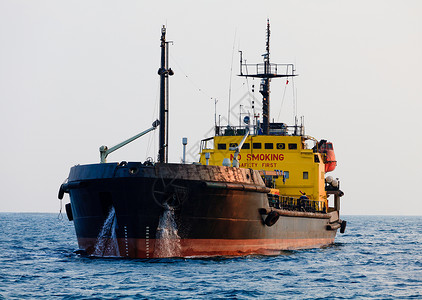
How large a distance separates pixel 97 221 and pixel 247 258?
16.9ft

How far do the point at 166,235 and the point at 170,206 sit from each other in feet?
3.00

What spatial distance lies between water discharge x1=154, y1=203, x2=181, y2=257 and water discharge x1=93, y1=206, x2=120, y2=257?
1527 millimetres

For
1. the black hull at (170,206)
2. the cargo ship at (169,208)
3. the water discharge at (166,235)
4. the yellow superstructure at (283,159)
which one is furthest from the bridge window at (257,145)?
the water discharge at (166,235)

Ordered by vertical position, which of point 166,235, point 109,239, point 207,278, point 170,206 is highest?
point 170,206

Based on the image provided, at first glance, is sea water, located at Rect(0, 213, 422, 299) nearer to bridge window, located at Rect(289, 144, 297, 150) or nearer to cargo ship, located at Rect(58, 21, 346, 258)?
cargo ship, located at Rect(58, 21, 346, 258)

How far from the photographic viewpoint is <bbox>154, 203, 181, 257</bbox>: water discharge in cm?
2264

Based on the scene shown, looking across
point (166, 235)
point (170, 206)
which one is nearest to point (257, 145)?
point (170, 206)

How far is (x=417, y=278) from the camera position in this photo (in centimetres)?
2138

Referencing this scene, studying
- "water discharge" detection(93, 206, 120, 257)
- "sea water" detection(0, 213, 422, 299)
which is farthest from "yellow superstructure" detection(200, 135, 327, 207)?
"water discharge" detection(93, 206, 120, 257)

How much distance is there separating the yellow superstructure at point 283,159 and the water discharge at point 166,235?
1058 cm

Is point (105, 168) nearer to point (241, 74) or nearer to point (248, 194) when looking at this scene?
point (248, 194)

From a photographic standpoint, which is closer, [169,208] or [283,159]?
[169,208]

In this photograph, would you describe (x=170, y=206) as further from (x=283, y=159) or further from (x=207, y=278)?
(x=283, y=159)

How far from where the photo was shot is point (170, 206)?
74.8 feet
